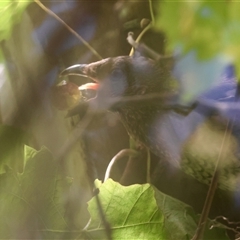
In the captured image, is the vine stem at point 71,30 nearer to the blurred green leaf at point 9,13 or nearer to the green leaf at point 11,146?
the blurred green leaf at point 9,13

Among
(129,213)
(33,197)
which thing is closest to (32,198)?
(33,197)

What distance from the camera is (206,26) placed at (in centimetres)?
22

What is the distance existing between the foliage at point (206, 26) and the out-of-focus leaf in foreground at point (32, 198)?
0.20 metres

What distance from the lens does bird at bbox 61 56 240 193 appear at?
308 millimetres

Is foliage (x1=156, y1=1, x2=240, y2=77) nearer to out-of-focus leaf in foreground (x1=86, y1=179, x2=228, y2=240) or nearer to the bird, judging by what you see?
the bird

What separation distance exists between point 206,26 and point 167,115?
116 millimetres

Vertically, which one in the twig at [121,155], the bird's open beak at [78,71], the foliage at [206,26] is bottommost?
the twig at [121,155]

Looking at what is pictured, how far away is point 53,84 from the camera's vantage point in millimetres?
385

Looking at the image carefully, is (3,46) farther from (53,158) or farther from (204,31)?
(204,31)

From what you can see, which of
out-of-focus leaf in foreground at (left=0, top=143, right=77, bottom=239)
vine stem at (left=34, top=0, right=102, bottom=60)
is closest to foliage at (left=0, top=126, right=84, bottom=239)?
out-of-focus leaf in foreground at (left=0, top=143, right=77, bottom=239)

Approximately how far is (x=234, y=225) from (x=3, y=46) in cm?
34

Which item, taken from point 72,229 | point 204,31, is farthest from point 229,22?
point 72,229

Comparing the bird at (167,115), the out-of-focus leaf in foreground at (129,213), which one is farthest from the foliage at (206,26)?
the out-of-focus leaf in foreground at (129,213)

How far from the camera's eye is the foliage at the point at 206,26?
221 millimetres
